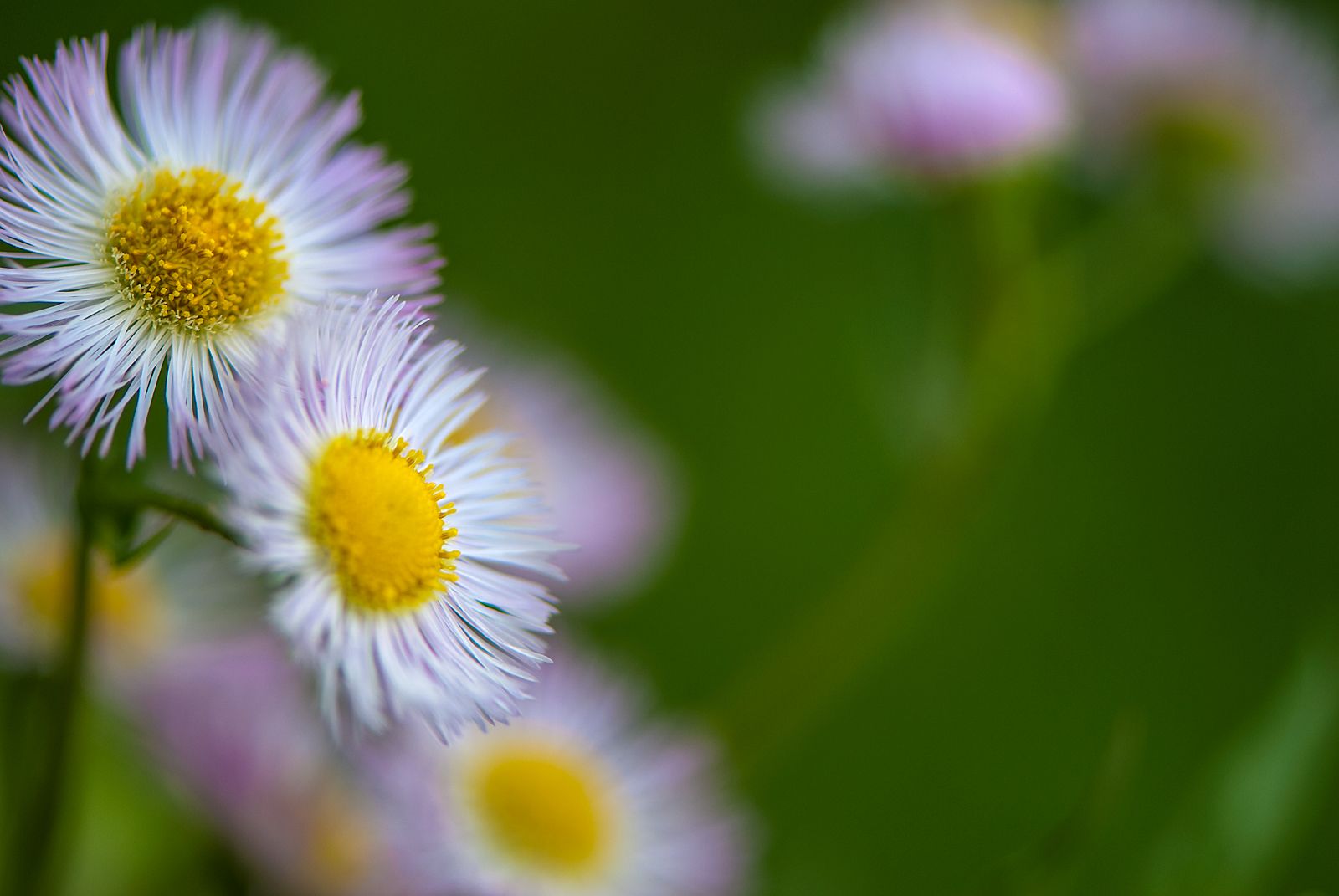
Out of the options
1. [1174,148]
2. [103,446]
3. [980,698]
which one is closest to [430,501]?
[103,446]

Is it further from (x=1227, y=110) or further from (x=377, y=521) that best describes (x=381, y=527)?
(x=1227, y=110)

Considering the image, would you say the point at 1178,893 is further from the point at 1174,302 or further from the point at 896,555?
the point at 1174,302

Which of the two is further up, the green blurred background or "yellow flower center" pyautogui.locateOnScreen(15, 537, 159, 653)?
the green blurred background

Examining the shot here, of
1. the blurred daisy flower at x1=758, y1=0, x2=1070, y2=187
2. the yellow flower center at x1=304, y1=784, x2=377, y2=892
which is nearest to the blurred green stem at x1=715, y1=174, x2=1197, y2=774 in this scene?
the blurred daisy flower at x1=758, y1=0, x2=1070, y2=187

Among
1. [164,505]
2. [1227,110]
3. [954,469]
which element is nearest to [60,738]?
[164,505]

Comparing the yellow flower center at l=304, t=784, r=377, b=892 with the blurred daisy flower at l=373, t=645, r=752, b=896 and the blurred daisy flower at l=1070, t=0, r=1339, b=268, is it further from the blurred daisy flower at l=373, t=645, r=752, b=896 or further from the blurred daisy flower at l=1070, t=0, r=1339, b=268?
the blurred daisy flower at l=1070, t=0, r=1339, b=268

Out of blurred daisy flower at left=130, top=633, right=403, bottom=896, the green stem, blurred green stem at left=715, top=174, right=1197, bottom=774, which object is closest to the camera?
the green stem
